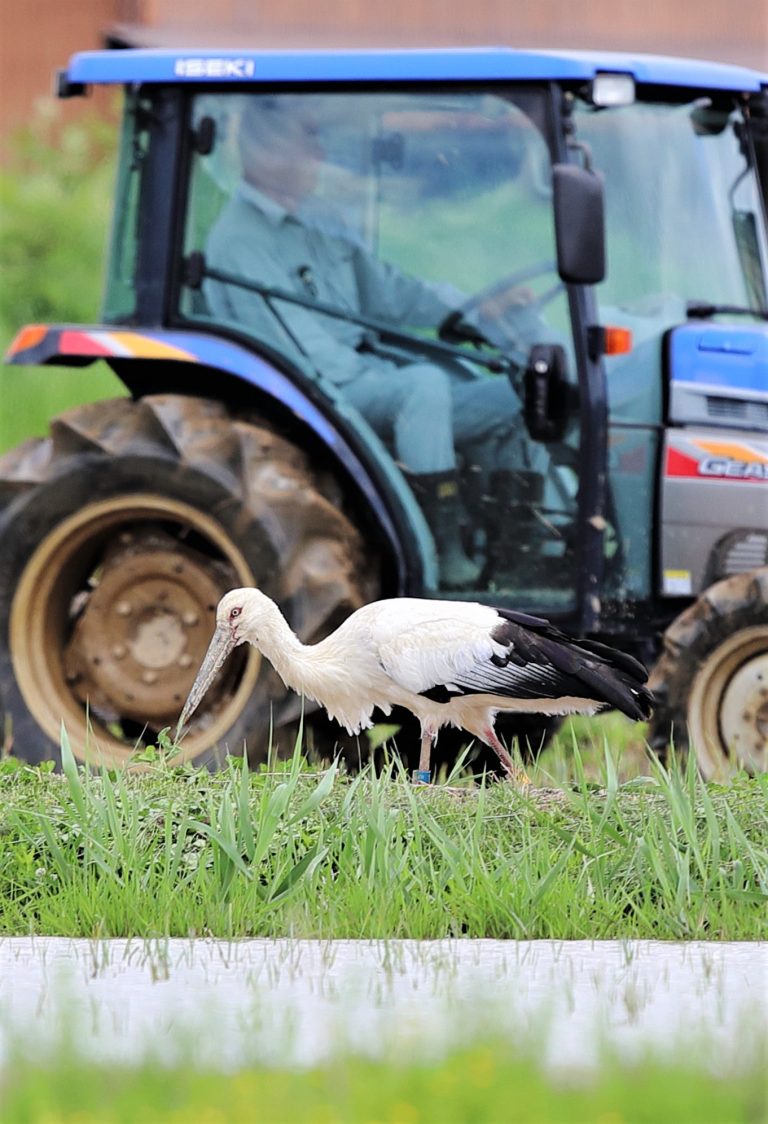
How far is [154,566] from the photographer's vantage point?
759 cm

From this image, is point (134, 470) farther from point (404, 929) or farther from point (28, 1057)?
point (28, 1057)

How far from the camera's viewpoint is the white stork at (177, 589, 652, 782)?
6.02 metres

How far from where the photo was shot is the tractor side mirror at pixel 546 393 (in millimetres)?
7406

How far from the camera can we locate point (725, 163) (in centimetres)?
757

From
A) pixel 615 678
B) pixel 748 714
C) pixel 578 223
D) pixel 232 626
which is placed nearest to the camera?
pixel 615 678

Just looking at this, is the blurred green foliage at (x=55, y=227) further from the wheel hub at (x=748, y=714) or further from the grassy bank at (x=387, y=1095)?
the grassy bank at (x=387, y=1095)

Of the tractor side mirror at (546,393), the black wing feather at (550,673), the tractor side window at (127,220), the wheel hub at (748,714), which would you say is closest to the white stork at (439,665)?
the black wing feather at (550,673)

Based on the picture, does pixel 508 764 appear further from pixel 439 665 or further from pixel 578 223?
pixel 578 223

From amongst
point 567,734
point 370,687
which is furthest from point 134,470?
point 567,734

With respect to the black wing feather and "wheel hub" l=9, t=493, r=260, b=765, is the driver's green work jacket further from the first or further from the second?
the black wing feather

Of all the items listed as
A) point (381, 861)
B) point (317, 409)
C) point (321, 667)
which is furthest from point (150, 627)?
point (381, 861)

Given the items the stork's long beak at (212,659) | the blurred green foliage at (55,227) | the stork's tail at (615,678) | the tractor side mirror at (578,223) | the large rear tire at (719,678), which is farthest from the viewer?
the blurred green foliage at (55,227)

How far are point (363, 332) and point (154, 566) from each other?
3.83 ft

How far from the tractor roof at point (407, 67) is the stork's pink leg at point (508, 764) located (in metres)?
2.52
